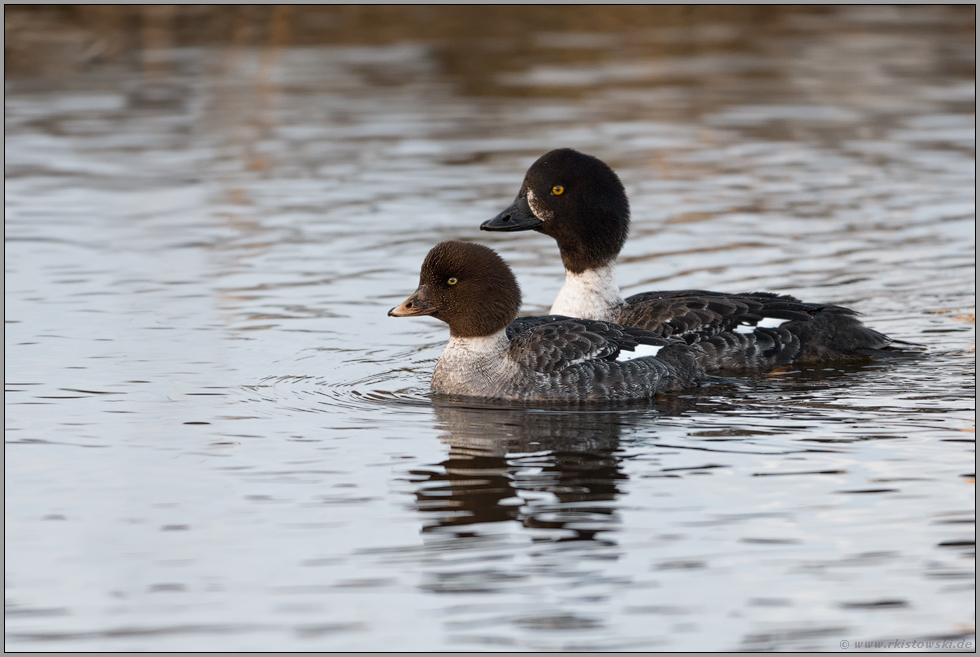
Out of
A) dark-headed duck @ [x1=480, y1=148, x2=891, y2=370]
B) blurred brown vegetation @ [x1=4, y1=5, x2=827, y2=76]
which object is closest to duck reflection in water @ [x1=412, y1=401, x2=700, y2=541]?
dark-headed duck @ [x1=480, y1=148, x2=891, y2=370]

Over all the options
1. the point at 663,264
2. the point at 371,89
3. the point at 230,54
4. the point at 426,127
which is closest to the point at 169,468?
the point at 663,264

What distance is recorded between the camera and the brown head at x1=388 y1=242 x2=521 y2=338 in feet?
32.0

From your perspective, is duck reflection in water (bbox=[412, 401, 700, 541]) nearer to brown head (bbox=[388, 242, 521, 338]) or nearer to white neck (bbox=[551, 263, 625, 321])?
brown head (bbox=[388, 242, 521, 338])

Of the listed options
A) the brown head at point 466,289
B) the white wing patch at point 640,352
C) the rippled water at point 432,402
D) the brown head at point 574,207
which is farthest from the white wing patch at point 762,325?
the brown head at point 466,289

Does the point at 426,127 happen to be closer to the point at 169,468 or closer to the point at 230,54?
the point at 230,54

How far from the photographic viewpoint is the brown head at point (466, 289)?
9.77m

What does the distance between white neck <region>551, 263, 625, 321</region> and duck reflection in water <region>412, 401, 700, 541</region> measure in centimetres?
166

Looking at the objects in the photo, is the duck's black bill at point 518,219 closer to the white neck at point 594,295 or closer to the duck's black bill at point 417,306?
the white neck at point 594,295

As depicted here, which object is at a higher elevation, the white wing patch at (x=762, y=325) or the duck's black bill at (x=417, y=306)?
the duck's black bill at (x=417, y=306)

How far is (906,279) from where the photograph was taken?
13469 mm

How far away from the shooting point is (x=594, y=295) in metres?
11.3

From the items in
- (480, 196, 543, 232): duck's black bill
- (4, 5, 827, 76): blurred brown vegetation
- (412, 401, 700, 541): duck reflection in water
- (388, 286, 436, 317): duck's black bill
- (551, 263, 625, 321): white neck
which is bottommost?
(412, 401, 700, 541): duck reflection in water

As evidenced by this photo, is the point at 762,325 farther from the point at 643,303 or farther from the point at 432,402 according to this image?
the point at 432,402

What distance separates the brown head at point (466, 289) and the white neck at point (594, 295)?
1.57 metres
